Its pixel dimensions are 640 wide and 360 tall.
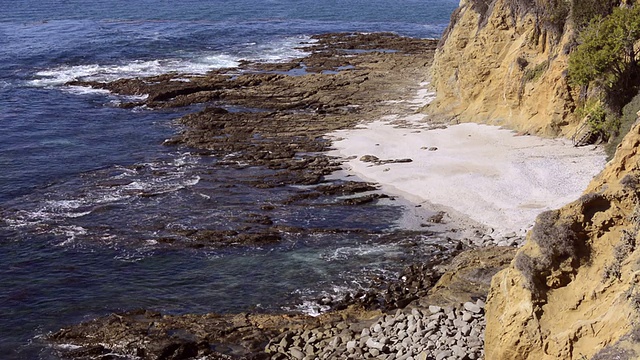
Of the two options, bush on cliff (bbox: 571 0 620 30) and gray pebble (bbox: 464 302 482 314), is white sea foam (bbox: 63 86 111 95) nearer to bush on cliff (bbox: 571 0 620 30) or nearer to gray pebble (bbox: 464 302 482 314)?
bush on cliff (bbox: 571 0 620 30)

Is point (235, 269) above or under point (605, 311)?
under

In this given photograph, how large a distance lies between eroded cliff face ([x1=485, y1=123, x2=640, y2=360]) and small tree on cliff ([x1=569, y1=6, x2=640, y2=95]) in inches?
746

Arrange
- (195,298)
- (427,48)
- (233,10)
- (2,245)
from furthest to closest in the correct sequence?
1. (233,10)
2. (427,48)
3. (2,245)
4. (195,298)

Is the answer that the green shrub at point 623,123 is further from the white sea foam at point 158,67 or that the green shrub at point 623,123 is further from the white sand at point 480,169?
the white sea foam at point 158,67

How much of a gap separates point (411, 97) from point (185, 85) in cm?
1763

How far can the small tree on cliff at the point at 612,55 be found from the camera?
31.0 metres

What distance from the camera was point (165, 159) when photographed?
126 ft

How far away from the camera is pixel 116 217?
30.2m

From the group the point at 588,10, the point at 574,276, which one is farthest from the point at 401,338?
the point at 588,10

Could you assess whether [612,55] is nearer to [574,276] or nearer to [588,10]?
[588,10]

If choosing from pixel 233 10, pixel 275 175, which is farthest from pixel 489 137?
pixel 233 10

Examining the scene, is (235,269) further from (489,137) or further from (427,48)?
(427,48)

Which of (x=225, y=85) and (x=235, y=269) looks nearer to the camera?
(x=235, y=269)

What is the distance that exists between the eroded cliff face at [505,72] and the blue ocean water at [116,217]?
447 inches
